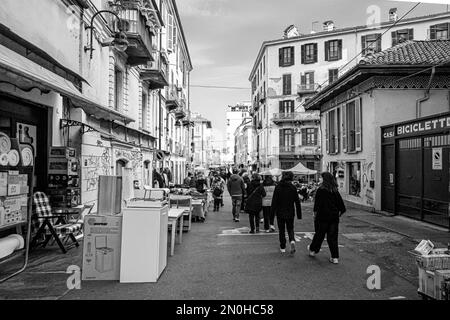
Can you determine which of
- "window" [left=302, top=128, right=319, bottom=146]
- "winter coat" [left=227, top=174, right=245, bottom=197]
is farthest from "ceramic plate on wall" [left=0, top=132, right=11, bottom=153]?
"window" [left=302, top=128, right=319, bottom=146]

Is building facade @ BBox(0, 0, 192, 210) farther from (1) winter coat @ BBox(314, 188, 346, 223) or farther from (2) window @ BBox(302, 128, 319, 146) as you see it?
(2) window @ BBox(302, 128, 319, 146)

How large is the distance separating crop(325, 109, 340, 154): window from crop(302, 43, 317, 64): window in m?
21.0

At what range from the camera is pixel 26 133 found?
805 centimetres

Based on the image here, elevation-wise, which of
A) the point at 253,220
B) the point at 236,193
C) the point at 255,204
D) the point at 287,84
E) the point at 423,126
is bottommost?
the point at 253,220

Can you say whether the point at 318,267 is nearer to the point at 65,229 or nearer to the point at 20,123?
the point at 65,229

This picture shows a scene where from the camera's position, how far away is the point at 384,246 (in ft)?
26.8

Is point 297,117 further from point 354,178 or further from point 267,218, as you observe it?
point 267,218

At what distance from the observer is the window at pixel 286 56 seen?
42719 mm

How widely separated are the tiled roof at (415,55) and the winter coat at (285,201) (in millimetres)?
9859

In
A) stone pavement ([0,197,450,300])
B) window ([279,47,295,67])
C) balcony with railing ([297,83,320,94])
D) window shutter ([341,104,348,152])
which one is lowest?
stone pavement ([0,197,450,300])

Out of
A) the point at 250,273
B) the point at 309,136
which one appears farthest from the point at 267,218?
the point at 309,136

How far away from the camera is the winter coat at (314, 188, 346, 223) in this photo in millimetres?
6826

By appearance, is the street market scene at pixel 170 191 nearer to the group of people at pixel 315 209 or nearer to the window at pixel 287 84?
the group of people at pixel 315 209

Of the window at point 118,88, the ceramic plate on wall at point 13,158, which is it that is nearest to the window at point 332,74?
the window at point 118,88
